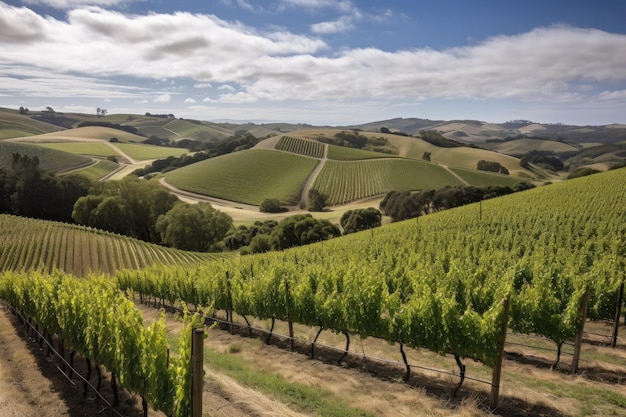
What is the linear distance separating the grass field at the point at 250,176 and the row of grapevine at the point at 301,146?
879cm

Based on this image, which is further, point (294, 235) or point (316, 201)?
point (316, 201)

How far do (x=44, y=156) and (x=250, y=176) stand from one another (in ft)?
243

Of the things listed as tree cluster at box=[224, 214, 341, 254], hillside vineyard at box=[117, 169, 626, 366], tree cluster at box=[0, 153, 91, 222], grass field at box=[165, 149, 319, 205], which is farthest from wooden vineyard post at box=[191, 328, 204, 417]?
grass field at box=[165, 149, 319, 205]

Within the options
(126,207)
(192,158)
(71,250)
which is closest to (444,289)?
(71,250)

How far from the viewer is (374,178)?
128 m

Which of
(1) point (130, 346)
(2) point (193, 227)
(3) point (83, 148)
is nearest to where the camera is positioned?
(1) point (130, 346)

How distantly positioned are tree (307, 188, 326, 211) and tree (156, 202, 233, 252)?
34.0m

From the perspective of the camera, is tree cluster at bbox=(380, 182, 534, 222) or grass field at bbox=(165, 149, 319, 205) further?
grass field at bbox=(165, 149, 319, 205)

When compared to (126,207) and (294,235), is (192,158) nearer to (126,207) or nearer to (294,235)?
(126,207)

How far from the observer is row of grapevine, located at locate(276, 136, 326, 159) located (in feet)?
522

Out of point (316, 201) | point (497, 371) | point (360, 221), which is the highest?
point (497, 371)

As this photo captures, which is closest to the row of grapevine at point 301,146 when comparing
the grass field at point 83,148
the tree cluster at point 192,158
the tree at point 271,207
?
the tree cluster at point 192,158

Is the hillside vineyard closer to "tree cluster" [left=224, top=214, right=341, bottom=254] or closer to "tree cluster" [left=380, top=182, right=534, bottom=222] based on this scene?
"tree cluster" [left=224, top=214, right=341, bottom=254]

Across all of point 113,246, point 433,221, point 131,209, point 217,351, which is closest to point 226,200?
point 131,209
